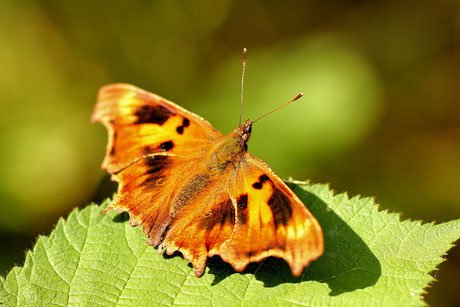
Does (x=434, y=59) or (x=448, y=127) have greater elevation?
(x=434, y=59)

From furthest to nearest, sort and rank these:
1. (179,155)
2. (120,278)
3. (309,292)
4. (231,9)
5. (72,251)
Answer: (231,9), (179,155), (72,251), (120,278), (309,292)

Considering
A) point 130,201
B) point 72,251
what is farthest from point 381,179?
point 72,251

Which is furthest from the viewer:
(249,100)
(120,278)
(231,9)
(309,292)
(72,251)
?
(231,9)

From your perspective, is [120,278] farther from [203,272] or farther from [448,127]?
[448,127]

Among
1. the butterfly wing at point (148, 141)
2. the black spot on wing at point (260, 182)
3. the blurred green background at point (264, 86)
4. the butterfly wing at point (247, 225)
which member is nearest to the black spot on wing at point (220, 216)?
the butterfly wing at point (247, 225)

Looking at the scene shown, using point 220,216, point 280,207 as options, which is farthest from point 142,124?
point 280,207

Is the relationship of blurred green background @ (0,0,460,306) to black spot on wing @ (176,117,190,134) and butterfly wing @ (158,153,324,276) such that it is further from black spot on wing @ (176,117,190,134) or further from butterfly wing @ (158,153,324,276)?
butterfly wing @ (158,153,324,276)

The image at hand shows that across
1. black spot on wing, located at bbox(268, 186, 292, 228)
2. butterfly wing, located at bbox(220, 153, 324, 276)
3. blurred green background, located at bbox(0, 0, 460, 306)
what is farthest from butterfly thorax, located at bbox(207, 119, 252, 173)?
blurred green background, located at bbox(0, 0, 460, 306)
